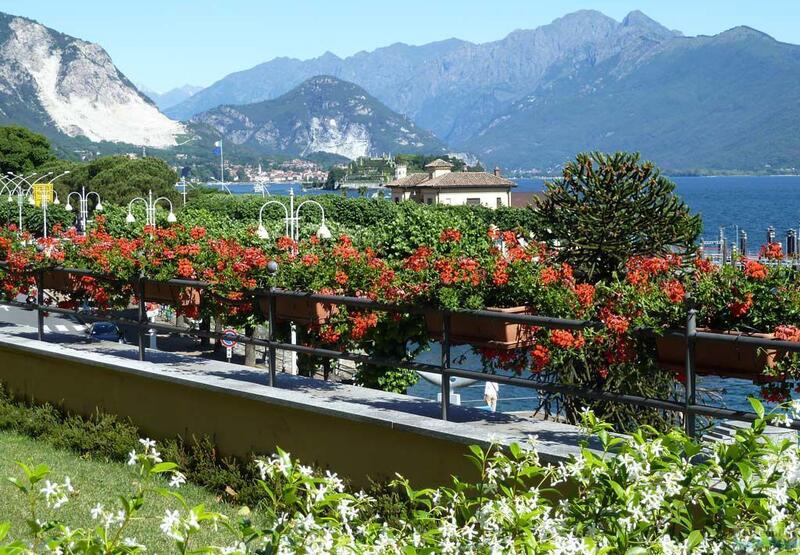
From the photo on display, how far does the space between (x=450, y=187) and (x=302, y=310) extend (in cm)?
9789

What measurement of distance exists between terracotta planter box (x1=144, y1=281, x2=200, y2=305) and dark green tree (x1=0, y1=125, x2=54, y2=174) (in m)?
96.5

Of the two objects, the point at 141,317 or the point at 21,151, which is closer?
the point at 141,317

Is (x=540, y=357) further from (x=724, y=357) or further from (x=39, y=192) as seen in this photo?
(x=39, y=192)

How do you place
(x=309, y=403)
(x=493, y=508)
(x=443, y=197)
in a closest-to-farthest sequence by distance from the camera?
(x=493, y=508)
(x=309, y=403)
(x=443, y=197)

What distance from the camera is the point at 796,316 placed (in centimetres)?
514

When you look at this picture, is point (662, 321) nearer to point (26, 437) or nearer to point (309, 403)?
point (309, 403)

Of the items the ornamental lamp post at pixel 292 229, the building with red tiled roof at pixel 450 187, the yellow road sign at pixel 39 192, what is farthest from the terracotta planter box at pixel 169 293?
the building with red tiled roof at pixel 450 187

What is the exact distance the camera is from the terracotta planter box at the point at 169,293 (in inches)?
321

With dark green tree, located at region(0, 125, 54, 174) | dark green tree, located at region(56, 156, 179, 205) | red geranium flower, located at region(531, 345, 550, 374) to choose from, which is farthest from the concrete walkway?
dark green tree, located at region(0, 125, 54, 174)

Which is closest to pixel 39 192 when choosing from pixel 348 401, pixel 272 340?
pixel 272 340

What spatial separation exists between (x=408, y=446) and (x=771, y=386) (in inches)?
77.5

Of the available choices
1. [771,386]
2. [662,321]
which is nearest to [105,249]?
[662,321]

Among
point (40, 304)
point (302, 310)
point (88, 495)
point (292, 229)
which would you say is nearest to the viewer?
point (88, 495)

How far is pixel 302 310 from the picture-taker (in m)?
7.20
